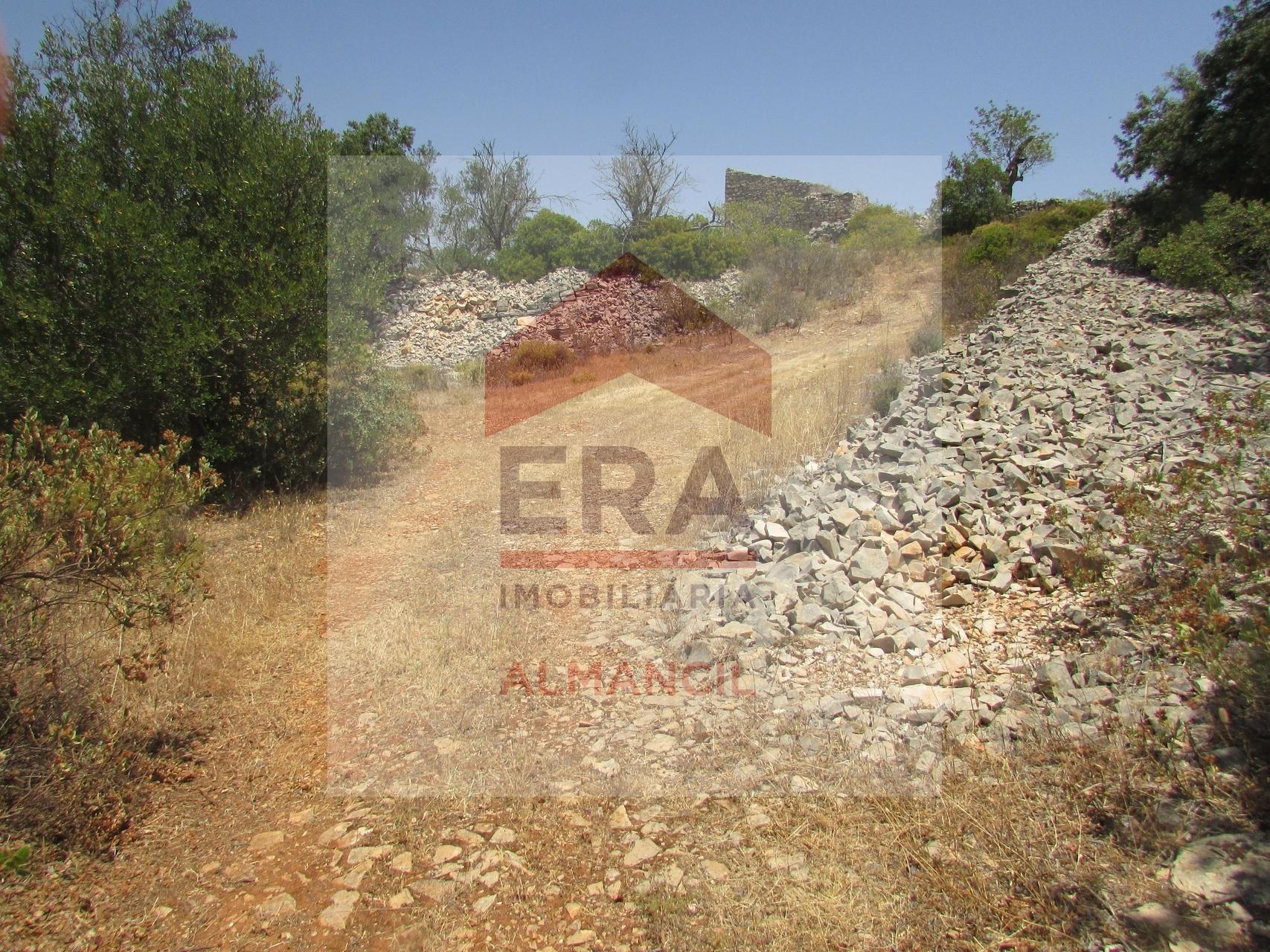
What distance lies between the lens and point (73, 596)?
344 centimetres

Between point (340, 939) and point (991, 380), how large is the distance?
671cm

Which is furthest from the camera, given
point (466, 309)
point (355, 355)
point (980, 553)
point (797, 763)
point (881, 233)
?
point (881, 233)

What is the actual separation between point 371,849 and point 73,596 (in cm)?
181

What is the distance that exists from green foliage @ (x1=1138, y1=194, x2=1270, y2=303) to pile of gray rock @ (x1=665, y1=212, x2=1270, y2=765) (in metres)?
1.16

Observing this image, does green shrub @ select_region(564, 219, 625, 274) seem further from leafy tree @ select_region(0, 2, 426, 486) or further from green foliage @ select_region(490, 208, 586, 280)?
leafy tree @ select_region(0, 2, 426, 486)

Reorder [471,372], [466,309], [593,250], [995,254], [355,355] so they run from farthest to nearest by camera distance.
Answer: [593,250]
[466,309]
[995,254]
[471,372]
[355,355]

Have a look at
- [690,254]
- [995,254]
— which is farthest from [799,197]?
[995,254]

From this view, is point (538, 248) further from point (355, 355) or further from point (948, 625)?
point (948, 625)

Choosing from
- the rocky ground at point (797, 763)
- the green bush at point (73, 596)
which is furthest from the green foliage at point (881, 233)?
the green bush at point (73, 596)

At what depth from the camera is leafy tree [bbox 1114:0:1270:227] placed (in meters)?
10.9

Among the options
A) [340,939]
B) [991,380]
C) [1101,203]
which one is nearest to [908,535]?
[991,380]

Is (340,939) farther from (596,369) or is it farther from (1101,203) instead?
(1101,203)

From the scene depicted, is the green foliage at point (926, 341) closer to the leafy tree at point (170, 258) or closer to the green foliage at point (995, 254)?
the green foliage at point (995, 254)

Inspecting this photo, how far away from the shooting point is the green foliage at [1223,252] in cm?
828
